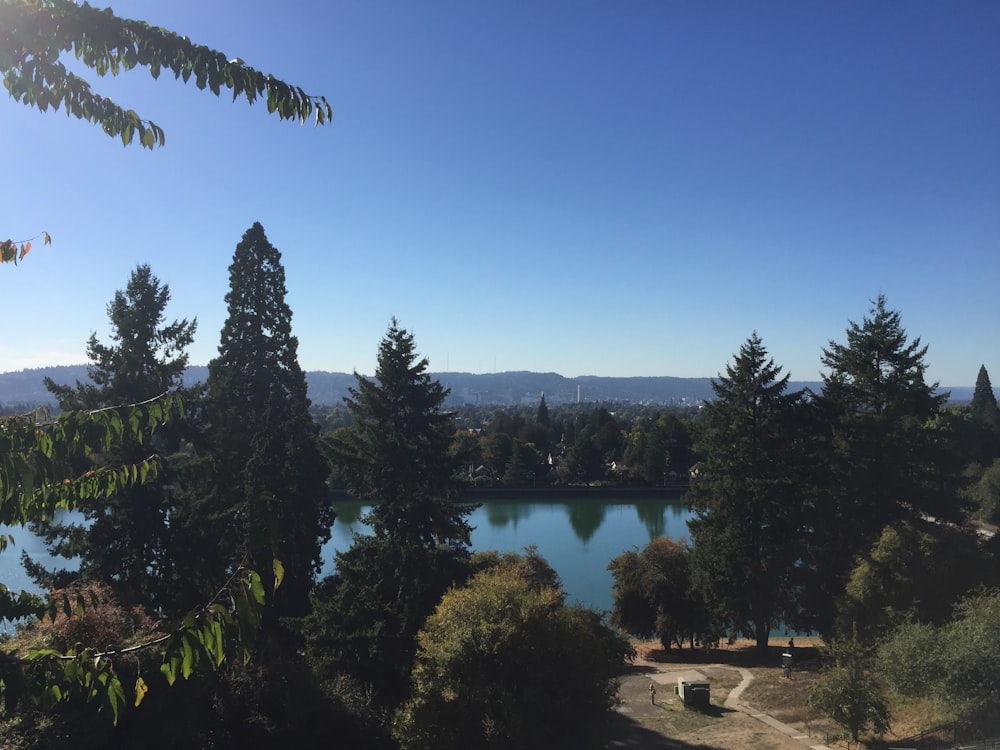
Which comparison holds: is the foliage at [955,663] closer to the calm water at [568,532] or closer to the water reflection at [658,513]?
the calm water at [568,532]

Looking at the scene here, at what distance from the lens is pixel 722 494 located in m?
17.8

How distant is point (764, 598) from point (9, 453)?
17.9m

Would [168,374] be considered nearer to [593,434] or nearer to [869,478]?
[869,478]

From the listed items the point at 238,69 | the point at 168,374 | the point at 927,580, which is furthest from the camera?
the point at 168,374

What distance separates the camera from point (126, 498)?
14.0 metres

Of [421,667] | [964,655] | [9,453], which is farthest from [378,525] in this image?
[9,453]

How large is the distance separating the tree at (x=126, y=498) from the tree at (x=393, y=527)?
3.63 meters

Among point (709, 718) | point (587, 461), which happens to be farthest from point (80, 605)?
point (587, 461)

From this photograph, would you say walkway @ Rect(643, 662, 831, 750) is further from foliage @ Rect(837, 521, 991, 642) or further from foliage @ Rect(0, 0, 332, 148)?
foliage @ Rect(0, 0, 332, 148)

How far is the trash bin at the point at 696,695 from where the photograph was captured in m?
13.3

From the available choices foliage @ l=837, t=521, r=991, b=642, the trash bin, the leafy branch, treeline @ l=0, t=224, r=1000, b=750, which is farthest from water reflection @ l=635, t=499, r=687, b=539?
the leafy branch

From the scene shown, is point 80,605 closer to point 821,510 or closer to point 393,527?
point 393,527

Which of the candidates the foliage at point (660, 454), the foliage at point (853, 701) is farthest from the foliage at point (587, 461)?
the foliage at point (853, 701)

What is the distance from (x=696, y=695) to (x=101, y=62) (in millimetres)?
14004
